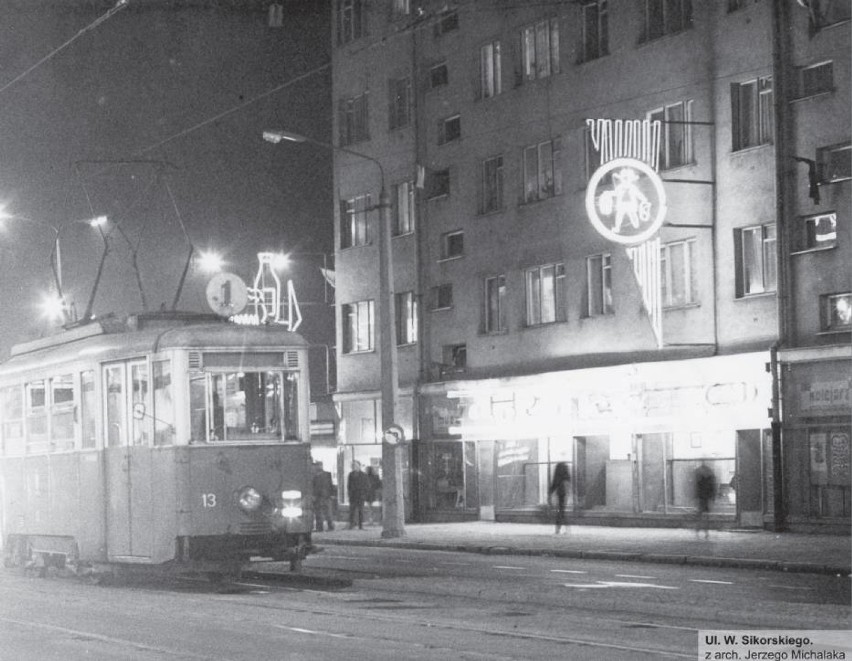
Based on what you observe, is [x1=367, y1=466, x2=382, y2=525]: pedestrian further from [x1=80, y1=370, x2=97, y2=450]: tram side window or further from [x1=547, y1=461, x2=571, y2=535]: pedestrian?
[x1=80, y1=370, x2=97, y2=450]: tram side window

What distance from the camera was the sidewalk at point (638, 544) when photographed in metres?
25.9

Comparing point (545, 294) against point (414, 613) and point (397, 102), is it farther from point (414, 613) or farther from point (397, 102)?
point (414, 613)

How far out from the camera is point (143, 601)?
1986 cm

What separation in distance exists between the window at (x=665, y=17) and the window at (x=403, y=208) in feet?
34.9

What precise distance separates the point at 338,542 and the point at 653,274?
8.82 m


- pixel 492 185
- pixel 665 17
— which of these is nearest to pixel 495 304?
pixel 492 185

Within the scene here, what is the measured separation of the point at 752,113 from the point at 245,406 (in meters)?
16.5

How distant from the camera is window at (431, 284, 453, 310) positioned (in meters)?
44.2

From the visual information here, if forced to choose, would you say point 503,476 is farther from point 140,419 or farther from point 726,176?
point 140,419

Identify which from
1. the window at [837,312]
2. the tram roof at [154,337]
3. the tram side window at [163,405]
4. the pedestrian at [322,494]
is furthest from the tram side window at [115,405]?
the pedestrian at [322,494]

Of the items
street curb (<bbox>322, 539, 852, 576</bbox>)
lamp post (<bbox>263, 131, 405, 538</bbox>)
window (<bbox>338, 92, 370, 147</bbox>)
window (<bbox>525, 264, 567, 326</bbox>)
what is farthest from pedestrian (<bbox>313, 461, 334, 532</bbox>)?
window (<bbox>338, 92, 370, 147</bbox>)

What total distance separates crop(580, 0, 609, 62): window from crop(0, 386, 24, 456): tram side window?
17.6 m

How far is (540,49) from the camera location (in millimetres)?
40281

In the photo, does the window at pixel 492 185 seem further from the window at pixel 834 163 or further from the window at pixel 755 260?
the window at pixel 834 163
